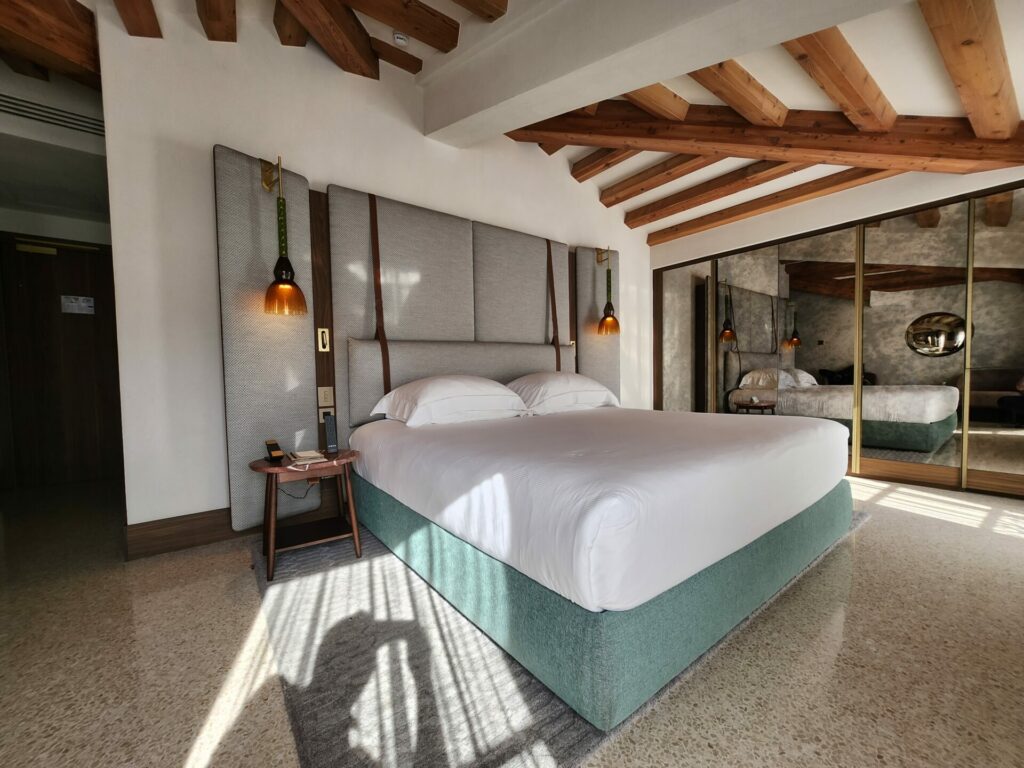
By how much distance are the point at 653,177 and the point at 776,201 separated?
1238 millimetres

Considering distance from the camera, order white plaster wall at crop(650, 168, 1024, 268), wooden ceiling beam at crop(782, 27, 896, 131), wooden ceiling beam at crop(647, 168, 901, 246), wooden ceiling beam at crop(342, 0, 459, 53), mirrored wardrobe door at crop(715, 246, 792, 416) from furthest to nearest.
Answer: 1. mirrored wardrobe door at crop(715, 246, 792, 416)
2. wooden ceiling beam at crop(647, 168, 901, 246)
3. white plaster wall at crop(650, 168, 1024, 268)
4. wooden ceiling beam at crop(342, 0, 459, 53)
5. wooden ceiling beam at crop(782, 27, 896, 131)

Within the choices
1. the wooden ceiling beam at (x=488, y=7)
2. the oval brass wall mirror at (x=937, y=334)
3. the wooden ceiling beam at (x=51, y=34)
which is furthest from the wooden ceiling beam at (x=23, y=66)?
the oval brass wall mirror at (x=937, y=334)

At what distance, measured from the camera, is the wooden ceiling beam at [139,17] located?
85.0 inches

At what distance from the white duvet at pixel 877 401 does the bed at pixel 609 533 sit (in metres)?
2.10

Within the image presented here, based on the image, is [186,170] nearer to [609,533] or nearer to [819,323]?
[609,533]

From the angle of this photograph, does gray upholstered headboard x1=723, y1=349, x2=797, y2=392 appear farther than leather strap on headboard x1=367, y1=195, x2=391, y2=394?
Yes

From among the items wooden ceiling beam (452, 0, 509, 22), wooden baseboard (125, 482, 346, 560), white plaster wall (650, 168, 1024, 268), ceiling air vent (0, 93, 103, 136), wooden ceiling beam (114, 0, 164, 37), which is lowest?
wooden baseboard (125, 482, 346, 560)

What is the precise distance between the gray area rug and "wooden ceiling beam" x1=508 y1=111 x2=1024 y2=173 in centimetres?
329

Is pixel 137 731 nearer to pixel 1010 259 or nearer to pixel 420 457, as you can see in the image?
pixel 420 457

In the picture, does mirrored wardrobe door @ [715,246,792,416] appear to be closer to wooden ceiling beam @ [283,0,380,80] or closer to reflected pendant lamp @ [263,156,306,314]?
wooden ceiling beam @ [283,0,380,80]

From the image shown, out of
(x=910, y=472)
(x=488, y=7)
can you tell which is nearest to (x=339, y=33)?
(x=488, y=7)

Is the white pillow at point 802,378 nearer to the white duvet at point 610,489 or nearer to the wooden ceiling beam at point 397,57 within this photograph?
the white duvet at point 610,489

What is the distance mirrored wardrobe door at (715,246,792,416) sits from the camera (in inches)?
179

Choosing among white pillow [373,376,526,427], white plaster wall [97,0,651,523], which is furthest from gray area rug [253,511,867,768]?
white plaster wall [97,0,651,523]
